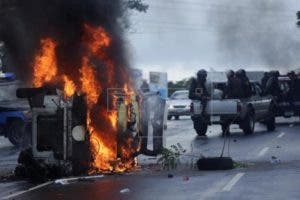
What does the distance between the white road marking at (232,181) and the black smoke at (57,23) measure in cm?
376

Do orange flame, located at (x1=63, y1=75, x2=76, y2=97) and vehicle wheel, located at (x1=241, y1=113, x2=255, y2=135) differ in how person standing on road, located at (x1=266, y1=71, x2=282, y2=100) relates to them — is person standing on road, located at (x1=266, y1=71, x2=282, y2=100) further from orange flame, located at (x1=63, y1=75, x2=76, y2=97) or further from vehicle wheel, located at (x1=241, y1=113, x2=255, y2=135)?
orange flame, located at (x1=63, y1=75, x2=76, y2=97)

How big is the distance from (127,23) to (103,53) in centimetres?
102

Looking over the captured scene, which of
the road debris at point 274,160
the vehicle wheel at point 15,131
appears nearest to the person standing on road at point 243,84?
the vehicle wheel at point 15,131

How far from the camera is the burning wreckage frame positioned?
13.3 m

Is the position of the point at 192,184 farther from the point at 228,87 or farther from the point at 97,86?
the point at 228,87

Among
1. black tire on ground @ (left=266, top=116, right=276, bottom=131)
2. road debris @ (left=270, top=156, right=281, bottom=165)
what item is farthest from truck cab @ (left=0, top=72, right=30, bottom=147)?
road debris @ (left=270, top=156, right=281, bottom=165)

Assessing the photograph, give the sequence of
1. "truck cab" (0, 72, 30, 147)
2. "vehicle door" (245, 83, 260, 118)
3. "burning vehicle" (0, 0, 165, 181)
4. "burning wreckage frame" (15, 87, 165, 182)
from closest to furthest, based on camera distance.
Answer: "burning wreckage frame" (15, 87, 165, 182), "burning vehicle" (0, 0, 165, 181), "truck cab" (0, 72, 30, 147), "vehicle door" (245, 83, 260, 118)

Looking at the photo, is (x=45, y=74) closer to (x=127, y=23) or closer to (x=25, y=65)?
(x=25, y=65)

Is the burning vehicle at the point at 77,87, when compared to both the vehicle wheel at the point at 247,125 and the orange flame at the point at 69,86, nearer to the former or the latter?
the orange flame at the point at 69,86

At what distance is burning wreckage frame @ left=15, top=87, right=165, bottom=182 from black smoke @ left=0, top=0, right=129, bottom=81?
3.43ft

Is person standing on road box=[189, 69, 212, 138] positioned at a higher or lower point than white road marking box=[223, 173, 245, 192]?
higher

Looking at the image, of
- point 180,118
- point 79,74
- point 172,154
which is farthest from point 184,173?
point 180,118

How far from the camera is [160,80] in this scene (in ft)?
143

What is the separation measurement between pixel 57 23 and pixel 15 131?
886 cm
